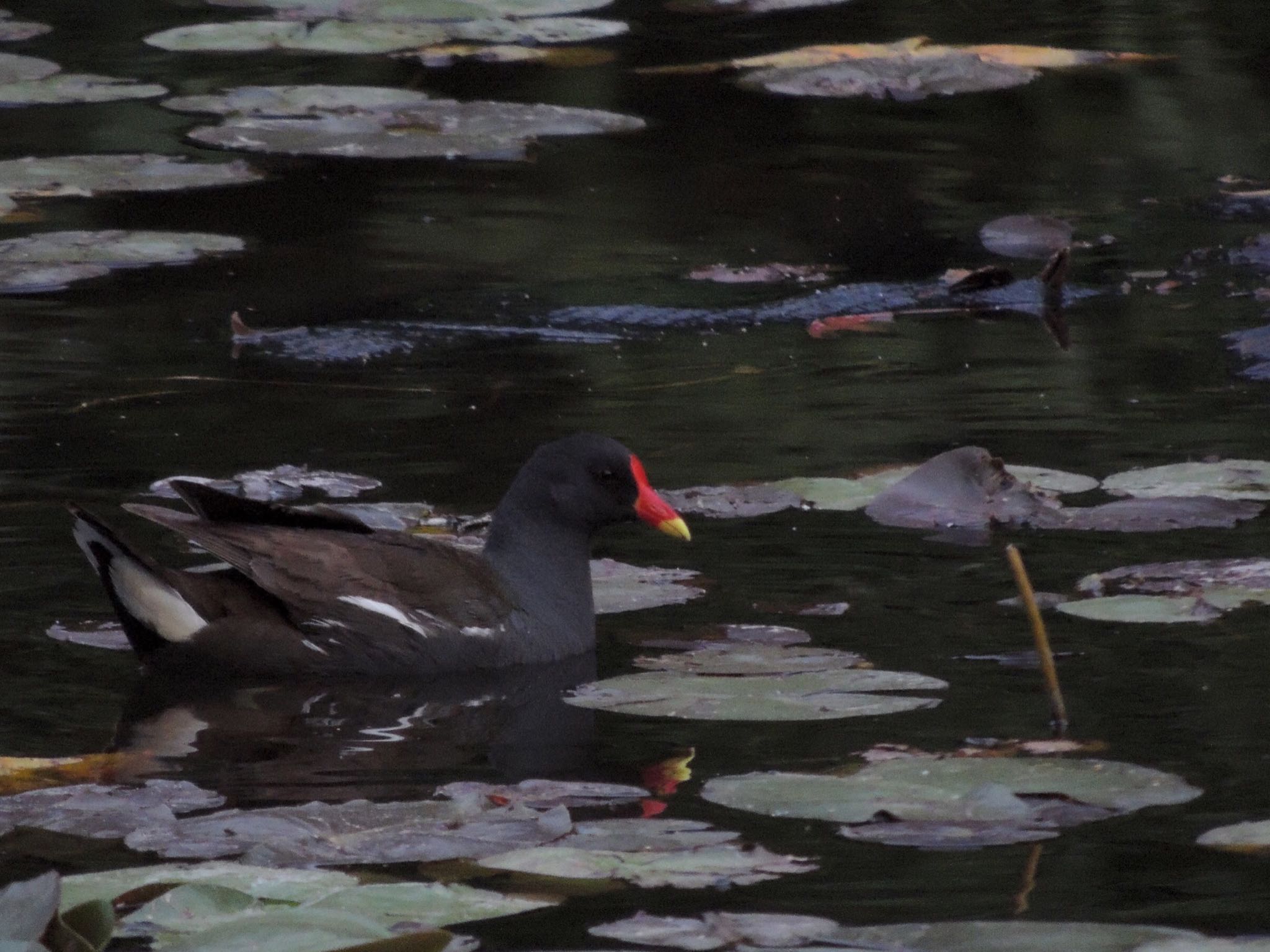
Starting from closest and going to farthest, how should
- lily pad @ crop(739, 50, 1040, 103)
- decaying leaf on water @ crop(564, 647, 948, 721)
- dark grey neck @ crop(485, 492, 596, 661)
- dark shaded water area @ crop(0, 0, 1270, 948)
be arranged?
dark shaded water area @ crop(0, 0, 1270, 948) < decaying leaf on water @ crop(564, 647, 948, 721) < dark grey neck @ crop(485, 492, 596, 661) < lily pad @ crop(739, 50, 1040, 103)

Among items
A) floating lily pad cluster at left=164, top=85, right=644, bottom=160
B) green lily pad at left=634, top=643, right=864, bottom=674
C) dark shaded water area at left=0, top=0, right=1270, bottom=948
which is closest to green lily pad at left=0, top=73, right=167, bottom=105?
dark shaded water area at left=0, top=0, right=1270, bottom=948

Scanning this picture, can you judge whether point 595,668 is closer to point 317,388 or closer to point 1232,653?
point 1232,653

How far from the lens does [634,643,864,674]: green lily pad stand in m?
4.50

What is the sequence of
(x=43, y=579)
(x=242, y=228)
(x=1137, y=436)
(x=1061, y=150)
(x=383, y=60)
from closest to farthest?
(x=43, y=579), (x=1137, y=436), (x=242, y=228), (x=1061, y=150), (x=383, y=60)

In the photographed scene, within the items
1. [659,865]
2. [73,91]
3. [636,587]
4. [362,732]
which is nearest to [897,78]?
[73,91]

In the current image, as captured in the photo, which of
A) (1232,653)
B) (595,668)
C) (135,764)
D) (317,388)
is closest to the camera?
(135,764)

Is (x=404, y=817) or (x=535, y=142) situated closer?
(x=404, y=817)

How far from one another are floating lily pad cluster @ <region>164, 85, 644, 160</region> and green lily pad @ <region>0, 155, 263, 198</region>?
1.07ft

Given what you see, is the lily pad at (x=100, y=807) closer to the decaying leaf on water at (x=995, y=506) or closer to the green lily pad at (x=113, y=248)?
the decaying leaf on water at (x=995, y=506)

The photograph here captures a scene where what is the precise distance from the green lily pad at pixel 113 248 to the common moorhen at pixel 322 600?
3.16 meters

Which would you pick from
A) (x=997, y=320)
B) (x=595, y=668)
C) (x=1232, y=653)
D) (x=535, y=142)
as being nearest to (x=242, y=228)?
(x=535, y=142)

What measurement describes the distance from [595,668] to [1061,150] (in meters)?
5.37

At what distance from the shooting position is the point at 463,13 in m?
11.5

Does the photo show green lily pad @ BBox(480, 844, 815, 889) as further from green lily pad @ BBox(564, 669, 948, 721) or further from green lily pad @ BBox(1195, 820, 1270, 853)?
green lily pad @ BBox(564, 669, 948, 721)
